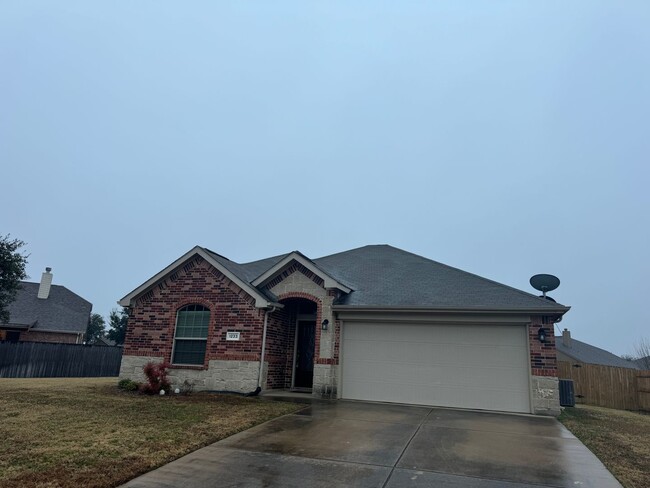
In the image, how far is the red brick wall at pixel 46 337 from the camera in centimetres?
2708

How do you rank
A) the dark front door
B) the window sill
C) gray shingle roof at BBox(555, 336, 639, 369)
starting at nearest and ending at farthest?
the window sill, the dark front door, gray shingle roof at BBox(555, 336, 639, 369)

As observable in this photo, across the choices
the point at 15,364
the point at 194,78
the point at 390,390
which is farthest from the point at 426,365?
the point at 194,78

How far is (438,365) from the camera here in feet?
40.3

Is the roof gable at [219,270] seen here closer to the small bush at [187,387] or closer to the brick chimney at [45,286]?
the small bush at [187,387]

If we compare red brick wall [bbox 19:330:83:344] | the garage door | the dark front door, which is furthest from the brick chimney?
Answer: the garage door

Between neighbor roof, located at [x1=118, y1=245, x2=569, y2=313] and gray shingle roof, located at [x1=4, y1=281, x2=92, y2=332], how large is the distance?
16993mm

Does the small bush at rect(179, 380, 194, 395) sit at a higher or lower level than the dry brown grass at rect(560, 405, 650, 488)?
higher

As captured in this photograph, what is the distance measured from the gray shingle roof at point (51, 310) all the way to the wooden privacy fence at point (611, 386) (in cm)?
2857

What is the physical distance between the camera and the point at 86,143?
51656 millimetres

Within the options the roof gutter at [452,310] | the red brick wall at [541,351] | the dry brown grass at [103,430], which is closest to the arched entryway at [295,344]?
the roof gutter at [452,310]

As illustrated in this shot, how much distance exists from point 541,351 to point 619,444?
3.65m

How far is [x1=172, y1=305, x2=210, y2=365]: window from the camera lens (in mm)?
14102

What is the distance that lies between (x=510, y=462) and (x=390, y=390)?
6.55 m

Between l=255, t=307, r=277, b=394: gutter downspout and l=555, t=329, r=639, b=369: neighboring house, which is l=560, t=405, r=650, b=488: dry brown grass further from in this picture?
l=555, t=329, r=639, b=369: neighboring house
